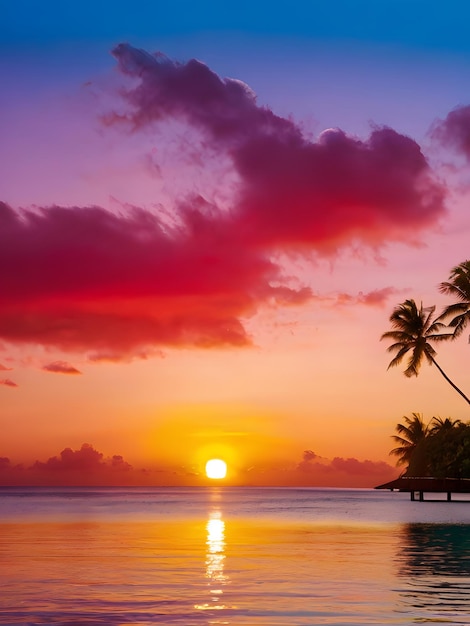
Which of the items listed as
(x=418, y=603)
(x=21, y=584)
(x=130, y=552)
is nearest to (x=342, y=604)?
(x=418, y=603)

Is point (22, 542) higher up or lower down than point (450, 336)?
lower down

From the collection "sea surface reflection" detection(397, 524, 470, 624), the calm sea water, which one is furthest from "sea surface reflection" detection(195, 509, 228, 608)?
"sea surface reflection" detection(397, 524, 470, 624)

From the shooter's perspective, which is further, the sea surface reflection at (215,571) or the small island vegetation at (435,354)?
the small island vegetation at (435,354)

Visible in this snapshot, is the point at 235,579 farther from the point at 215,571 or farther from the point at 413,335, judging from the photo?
the point at 413,335

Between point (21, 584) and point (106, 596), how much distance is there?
364 centimetres

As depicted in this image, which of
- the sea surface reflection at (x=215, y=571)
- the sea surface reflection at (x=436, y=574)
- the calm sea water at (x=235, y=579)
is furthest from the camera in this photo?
the sea surface reflection at (x=215, y=571)

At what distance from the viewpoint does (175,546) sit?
1499 inches

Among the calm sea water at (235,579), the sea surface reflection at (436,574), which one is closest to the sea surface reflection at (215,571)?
the calm sea water at (235,579)

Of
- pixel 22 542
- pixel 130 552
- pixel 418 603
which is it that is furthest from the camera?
pixel 22 542

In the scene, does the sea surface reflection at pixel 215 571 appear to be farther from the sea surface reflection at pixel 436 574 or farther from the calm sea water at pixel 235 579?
the sea surface reflection at pixel 436 574

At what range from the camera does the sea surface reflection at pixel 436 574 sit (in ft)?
60.8

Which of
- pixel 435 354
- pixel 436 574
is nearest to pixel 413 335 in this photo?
pixel 435 354

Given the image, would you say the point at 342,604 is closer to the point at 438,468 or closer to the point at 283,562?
the point at 283,562

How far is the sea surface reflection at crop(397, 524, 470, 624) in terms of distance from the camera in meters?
18.5
